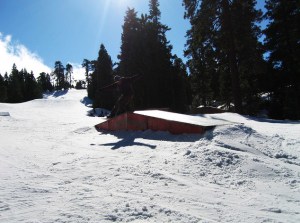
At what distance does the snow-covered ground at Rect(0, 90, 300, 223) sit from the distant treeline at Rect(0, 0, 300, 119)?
35.6ft

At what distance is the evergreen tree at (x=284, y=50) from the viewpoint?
21.8 meters

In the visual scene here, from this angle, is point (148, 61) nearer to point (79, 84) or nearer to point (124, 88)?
point (124, 88)

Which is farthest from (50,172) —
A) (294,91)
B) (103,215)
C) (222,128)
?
(294,91)

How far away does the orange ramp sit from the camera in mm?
8242

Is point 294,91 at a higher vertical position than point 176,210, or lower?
higher

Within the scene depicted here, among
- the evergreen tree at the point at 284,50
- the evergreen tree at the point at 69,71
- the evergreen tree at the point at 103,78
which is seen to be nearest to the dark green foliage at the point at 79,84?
the evergreen tree at the point at 69,71

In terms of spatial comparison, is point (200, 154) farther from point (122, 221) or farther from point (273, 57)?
point (273, 57)

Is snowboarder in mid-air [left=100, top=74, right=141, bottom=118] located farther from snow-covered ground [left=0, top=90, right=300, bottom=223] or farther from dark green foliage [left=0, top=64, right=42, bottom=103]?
dark green foliage [left=0, top=64, right=42, bottom=103]

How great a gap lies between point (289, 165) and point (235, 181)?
1.40 metres

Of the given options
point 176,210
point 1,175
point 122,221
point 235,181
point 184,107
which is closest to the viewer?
point 122,221

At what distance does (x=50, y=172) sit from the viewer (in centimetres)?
552

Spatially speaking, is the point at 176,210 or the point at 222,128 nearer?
the point at 176,210

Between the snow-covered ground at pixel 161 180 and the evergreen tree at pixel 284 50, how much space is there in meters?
15.8

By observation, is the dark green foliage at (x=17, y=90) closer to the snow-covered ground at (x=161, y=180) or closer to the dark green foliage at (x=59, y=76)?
the dark green foliage at (x=59, y=76)
